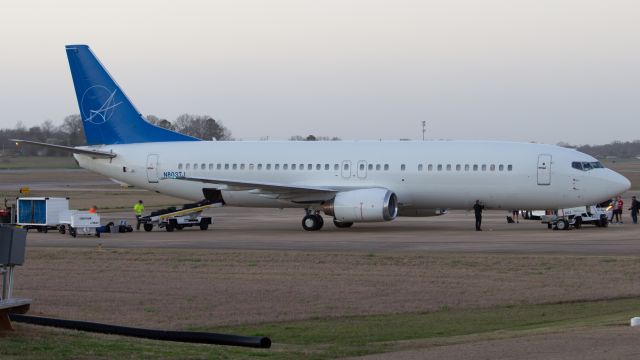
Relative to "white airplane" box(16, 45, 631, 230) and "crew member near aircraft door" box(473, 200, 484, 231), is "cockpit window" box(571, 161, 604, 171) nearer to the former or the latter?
"white airplane" box(16, 45, 631, 230)

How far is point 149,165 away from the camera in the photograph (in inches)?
1753

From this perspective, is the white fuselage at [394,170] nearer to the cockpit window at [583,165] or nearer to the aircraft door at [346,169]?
the aircraft door at [346,169]

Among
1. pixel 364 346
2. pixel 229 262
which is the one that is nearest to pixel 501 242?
pixel 229 262

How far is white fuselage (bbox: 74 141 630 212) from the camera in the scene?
38844 mm

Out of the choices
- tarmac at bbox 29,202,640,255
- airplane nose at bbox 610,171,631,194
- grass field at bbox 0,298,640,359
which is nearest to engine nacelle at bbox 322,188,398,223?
tarmac at bbox 29,202,640,255

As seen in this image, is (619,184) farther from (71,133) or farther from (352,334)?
(71,133)

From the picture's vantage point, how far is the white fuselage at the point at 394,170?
1529 inches

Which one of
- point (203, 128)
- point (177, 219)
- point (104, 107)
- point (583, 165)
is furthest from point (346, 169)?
point (203, 128)

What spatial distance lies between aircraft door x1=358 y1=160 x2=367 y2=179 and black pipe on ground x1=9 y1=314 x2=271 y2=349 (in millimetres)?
27079

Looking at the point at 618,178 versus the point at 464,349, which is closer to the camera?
the point at 464,349

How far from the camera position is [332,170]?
137ft

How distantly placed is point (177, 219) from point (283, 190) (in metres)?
5.00

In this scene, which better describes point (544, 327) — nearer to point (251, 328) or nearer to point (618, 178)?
point (251, 328)

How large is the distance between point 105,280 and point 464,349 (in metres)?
12.3
